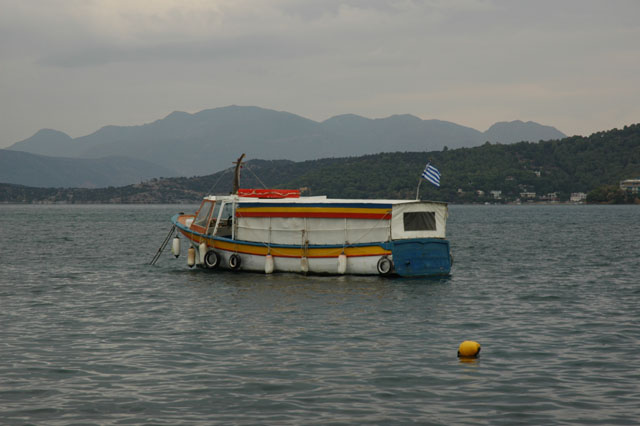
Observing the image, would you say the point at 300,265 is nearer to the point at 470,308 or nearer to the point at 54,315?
the point at 470,308

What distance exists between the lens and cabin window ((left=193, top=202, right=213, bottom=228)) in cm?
3825

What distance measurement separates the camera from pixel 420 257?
33.4 metres

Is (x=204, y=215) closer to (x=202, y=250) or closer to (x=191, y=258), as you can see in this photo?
(x=202, y=250)

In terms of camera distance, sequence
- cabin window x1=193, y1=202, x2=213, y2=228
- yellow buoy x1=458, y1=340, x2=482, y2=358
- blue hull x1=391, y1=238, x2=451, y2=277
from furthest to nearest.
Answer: cabin window x1=193, y1=202, x2=213, y2=228
blue hull x1=391, y1=238, x2=451, y2=277
yellow buoy x1=458, y1=340, x2=482, y2=358

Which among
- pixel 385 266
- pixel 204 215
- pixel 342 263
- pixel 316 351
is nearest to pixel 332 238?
pixel 342 263

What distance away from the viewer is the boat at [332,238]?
3322cm

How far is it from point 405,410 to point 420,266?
2004cm

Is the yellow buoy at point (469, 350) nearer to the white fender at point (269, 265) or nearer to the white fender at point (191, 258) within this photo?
the white fender at point (269, 265)

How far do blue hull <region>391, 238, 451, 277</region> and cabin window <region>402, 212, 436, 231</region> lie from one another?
583 mm

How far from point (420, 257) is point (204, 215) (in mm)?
12236

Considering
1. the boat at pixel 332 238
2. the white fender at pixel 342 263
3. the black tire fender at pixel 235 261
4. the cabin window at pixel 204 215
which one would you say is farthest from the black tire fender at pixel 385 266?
the cabin window at pixel 204 215

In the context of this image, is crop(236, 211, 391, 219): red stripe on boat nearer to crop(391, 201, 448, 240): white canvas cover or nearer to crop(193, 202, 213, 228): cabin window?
crop(391, 201, 448, 240): white canvas cover

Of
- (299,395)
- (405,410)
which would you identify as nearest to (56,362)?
(299,395)

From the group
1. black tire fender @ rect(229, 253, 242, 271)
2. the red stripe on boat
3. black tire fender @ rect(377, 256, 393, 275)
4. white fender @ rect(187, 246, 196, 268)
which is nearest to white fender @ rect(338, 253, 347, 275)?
black tire fender @ rect(377, 256, 393, 275)
